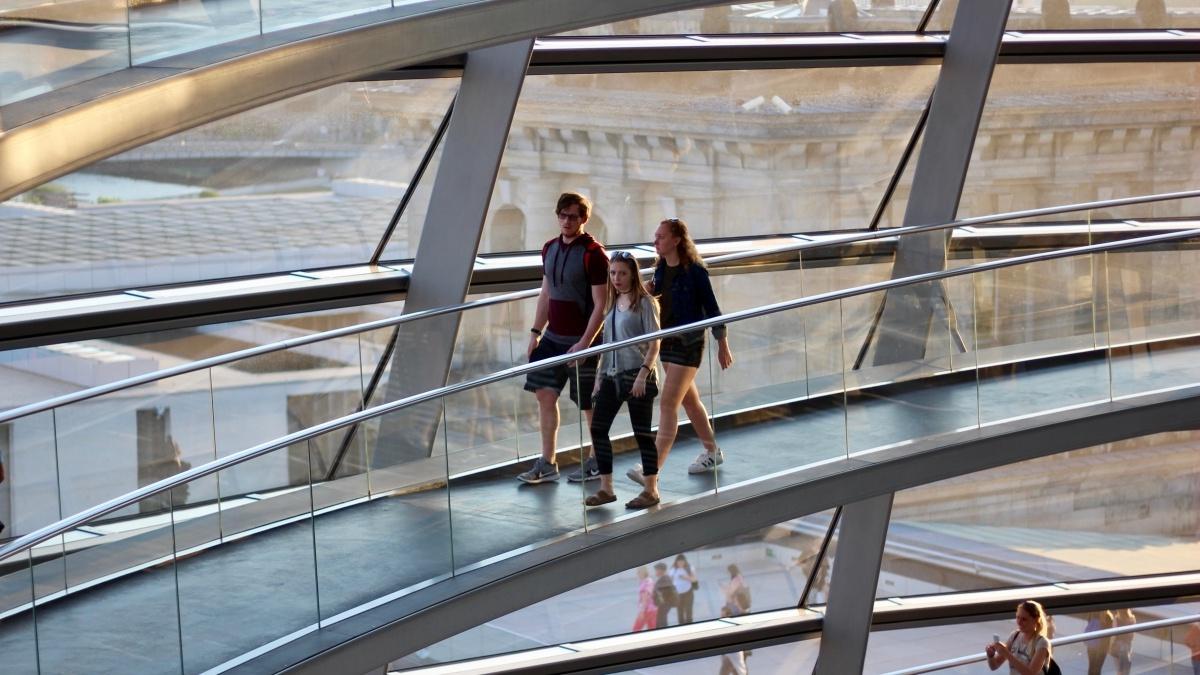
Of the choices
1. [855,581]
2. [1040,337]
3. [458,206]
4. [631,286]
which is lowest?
[855,581]

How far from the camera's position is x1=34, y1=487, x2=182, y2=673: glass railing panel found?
705cm

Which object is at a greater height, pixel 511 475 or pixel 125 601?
pixel 511 475

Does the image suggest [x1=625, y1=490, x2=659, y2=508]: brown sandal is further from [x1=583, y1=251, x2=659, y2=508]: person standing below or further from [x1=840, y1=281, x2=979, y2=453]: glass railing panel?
[x1=840, y1=281, x2=979, y2=453]: glass railing panel

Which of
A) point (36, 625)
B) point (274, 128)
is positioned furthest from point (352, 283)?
point (36, 625)

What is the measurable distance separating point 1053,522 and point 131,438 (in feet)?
34.9

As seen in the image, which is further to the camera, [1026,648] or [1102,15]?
[1102,15]

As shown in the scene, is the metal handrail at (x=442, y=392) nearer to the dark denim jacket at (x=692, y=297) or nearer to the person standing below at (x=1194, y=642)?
the dark denim jacket at (x=692, y=297)

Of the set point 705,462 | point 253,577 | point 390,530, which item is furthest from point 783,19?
point 253,577

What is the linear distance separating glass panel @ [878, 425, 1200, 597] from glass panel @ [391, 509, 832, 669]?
4.49 feet

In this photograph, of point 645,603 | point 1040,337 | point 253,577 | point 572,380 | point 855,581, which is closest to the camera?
point 253,577

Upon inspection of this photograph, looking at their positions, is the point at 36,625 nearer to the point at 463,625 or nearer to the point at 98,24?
the point at 463,625

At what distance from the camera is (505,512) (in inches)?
342

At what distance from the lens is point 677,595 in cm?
1523

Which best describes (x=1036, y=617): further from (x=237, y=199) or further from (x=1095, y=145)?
(x=1095, y=145)
